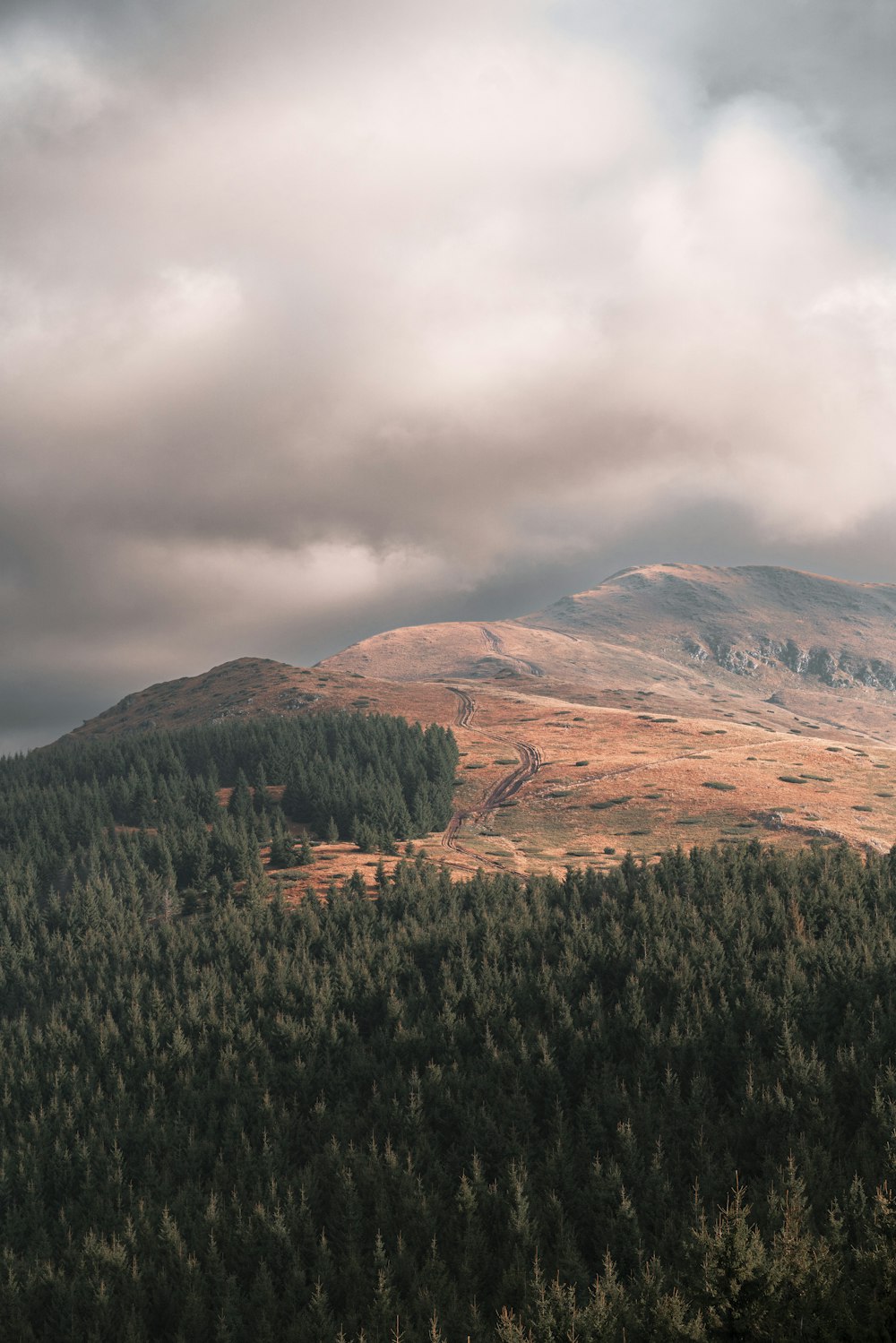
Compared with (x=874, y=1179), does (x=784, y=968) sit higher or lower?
higher

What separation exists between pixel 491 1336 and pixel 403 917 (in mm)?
83324

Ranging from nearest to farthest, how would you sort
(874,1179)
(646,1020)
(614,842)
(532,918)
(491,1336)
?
1. (491,1336)
2. (874,1179)
3. (646,1020)
4. (532,918)
5. (614,842)

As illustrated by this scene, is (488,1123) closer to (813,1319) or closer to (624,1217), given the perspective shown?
(624,1217)

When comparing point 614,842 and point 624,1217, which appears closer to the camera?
point 624,1217

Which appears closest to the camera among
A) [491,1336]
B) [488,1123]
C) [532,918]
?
[491,1336]

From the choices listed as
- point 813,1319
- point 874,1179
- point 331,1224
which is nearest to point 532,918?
point 331,1224

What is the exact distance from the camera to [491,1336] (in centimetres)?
6125

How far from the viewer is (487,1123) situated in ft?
285

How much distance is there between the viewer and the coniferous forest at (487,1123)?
62.6 meters

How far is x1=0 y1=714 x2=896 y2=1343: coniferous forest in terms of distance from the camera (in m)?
62.6

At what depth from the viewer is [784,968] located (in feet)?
Result: 319

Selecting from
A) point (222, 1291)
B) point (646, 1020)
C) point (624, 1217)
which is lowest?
point (222, 1291)

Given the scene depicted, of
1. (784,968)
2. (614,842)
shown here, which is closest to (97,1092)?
(784,968)

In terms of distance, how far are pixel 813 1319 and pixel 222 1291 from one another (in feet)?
169
